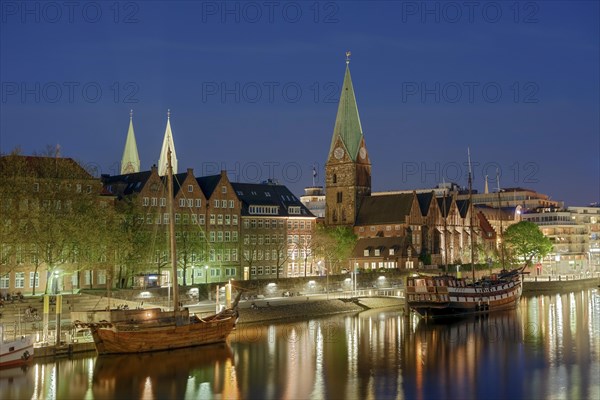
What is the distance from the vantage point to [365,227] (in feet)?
452

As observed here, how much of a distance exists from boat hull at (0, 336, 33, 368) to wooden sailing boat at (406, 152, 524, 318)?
44.4 m

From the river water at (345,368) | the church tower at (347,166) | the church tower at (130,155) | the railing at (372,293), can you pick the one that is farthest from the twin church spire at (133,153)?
the river water at (345,368)

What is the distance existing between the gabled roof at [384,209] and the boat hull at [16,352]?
87357 mm

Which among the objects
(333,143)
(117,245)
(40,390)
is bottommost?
(40,390)

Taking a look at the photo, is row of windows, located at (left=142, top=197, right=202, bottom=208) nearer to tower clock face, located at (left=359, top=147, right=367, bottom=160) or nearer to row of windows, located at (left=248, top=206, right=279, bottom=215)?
row of windows, located at (left=248, top=206, right=279, bottom=215)

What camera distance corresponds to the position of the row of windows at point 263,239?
371 ft

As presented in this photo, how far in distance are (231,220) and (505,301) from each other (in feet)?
121

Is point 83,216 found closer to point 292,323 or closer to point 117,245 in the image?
point 117,245

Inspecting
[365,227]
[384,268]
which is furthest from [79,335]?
[365,227]

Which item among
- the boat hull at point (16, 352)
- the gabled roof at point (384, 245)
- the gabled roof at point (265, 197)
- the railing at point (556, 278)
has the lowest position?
the boat hull at point (16, 352)

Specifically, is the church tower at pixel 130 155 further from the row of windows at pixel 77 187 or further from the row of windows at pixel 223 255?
the row of windows at pixel 77 187

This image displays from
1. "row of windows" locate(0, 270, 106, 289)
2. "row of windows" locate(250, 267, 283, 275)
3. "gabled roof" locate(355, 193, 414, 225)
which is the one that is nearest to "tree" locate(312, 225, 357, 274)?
"gabled roof" locate(355, 193, 414, 225)

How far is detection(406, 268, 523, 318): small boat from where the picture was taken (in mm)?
86938

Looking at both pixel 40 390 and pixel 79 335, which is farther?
pixel 79 335
